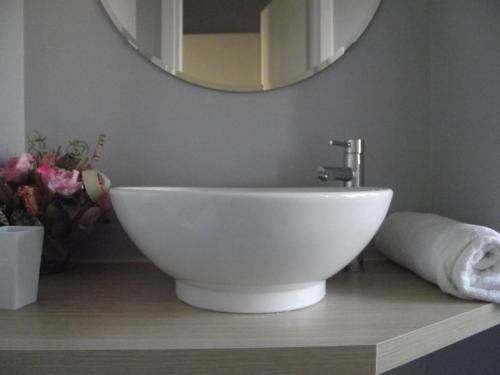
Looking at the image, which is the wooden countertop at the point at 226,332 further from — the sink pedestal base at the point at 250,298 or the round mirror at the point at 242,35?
the round mirror at the point at 242,35

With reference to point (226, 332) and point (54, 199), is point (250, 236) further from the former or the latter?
point (54, 199)

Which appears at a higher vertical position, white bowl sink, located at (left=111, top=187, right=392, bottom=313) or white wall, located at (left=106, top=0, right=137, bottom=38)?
white wall, located at (left=106, top=0, right=137, bottom=38)

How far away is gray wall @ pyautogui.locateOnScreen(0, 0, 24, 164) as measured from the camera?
785mm

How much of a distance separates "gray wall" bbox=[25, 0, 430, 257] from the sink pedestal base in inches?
15.5

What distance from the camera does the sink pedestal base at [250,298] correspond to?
1.65ft

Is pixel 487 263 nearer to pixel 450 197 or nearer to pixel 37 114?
pixel 450 197

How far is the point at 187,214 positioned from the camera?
1.41 ft

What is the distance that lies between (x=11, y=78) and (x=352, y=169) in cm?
75

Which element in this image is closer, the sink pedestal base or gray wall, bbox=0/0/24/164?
the sink pedestal base

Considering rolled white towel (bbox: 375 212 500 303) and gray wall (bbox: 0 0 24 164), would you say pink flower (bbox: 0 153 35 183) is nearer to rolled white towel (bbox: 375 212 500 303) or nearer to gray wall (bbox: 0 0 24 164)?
gray wall (bbox: 0 0 24 164)

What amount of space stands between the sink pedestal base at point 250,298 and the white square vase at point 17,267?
0.79 feet

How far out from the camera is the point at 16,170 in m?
0.69

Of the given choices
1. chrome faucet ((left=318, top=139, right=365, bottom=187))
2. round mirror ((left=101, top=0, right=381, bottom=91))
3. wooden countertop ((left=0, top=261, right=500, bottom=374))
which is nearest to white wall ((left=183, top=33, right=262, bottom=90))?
round mirror ((left=101, top=0, right=381, bottom=91))

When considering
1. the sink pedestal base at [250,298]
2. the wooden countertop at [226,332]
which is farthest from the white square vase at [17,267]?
the sink pedestal base at [250,298]
